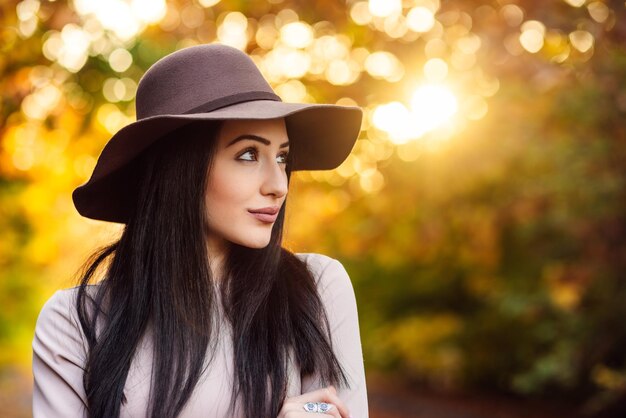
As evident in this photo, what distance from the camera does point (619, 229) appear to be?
6422mm

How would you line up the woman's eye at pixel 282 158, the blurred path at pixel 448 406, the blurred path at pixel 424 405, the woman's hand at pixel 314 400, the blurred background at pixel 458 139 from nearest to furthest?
the woman's hand at pixel 314 400, the woman's eye at pixel 282 158, the blurred background at pixel 458 139, the blurred path at pixel 448 406, the blurred path at pixel 424 405

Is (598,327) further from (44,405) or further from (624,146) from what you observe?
(44,405)

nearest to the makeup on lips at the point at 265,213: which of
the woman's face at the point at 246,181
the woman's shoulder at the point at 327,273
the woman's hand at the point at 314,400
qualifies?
the woman's face at the point at 246,181

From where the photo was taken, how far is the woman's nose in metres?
2.02

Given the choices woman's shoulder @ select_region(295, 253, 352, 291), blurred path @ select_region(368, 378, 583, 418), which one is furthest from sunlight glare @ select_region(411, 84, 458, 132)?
blurred path @ select_region(368, 378, 583, 418)

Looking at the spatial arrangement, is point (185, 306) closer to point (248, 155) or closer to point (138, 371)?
point (138, 371)

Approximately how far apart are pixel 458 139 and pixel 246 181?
408 cm

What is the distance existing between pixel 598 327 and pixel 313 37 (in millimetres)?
3415

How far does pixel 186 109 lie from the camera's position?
202 cm

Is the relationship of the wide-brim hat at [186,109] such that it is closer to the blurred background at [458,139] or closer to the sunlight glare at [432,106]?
the blurred background at [458,139]

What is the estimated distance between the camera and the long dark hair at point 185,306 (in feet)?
6.47

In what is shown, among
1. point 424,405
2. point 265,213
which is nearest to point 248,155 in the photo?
point 265,213

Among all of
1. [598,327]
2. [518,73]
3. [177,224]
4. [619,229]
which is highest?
[518,73]

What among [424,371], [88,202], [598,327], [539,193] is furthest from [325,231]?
[88,202]
